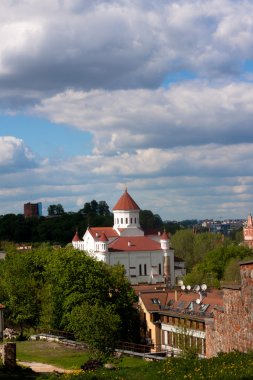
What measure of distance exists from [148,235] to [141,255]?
777 cm

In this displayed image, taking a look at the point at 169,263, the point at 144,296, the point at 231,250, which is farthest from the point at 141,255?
the point at 144,296

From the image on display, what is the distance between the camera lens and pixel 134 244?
315 ft

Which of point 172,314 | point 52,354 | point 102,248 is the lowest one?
point 52,354

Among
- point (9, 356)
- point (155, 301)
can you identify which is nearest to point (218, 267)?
point (155, 301)

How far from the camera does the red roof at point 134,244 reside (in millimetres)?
95000

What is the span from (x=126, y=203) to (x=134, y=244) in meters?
8.89

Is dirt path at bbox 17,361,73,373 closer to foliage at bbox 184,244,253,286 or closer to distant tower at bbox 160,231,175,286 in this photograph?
foliage at bbox 184,244,253,286

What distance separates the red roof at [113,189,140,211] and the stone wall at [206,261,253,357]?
8435 centimetres

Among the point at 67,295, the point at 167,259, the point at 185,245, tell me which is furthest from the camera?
the point at 185,245

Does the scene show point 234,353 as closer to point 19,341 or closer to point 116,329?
point 116,329

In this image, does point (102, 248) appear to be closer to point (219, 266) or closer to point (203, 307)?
point (219, 266)

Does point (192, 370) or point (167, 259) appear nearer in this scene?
point (192, 370)

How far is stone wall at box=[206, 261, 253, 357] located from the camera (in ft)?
52.0

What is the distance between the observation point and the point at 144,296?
173ft
